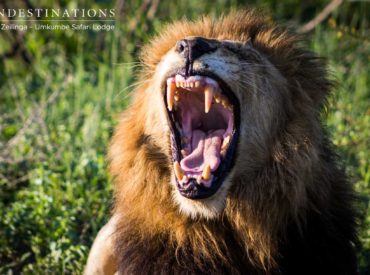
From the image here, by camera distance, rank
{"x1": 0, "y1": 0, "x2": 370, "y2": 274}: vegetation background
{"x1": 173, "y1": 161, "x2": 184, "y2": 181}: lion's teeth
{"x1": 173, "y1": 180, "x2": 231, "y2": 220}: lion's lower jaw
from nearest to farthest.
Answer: {"x1": 173, "y1": 180, "x2": 231, "y2": 220}: lion's lower jaw, {"x1": 173, "y1": 161, "x2": 184, "y2": 181}: lion's teeth, {"x1": 0, "y1": 0, "x2": 370, "y2": 274}: vegetation background

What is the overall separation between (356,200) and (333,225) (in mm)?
325

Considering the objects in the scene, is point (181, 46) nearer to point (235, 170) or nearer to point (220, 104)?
point (220, 104)

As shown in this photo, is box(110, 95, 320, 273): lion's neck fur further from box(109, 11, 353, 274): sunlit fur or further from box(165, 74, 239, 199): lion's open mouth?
box(165, 74, 239, 199): lion's open mouth

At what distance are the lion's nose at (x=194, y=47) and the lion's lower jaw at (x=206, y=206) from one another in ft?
1.99

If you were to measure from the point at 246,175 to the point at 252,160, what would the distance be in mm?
77

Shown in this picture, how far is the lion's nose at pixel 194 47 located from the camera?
11.4 ft

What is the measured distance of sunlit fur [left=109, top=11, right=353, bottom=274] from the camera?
353 cm

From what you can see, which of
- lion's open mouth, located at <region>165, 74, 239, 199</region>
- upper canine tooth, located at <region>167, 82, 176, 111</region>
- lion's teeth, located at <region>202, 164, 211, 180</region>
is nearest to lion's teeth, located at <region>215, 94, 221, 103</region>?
lion's open mouth, located at <region>165, 74, 239, 199</region>

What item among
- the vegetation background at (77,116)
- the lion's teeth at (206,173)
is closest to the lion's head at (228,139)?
the lion's teeth at (206,173)

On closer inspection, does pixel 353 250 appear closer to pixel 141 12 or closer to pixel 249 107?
pixel 249 107

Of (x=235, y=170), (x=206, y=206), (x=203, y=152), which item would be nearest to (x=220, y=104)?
(x=203, y=152)

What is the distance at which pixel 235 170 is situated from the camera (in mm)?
3592

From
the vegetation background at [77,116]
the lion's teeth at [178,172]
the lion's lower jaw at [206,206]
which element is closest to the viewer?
the lion's lower jaw at [206,206]

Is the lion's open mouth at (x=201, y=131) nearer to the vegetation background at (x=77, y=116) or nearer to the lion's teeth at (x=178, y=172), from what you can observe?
the lion's teeth at (x=178, y=172)
